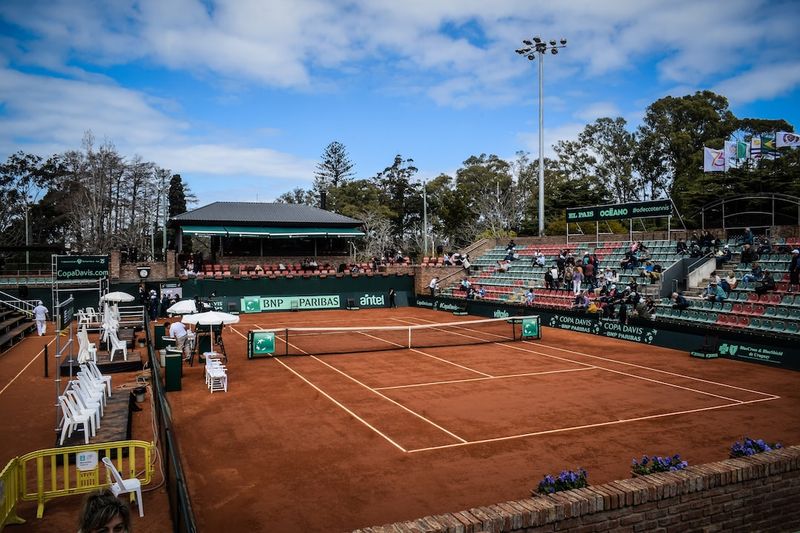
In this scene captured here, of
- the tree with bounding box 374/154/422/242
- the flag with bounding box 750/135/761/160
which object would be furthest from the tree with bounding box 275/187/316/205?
the flag with bounding box 750/135/761/160

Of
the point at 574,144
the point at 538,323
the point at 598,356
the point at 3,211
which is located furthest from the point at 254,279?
the point at 574,144

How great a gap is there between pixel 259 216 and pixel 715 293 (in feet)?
112

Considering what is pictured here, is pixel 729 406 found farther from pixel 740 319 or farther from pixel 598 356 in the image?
pixel 740 319

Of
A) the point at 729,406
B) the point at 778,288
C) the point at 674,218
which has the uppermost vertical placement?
the point at 674,218

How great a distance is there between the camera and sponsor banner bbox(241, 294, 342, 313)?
126 feet

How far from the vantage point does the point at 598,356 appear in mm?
21703

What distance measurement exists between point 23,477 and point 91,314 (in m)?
23.4

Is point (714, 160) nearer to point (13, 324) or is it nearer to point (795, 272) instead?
point (795, 272)

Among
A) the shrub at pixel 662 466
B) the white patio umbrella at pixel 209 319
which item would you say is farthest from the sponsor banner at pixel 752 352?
the white patio umbrella at pixel 209 319

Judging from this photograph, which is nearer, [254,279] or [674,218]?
[254,279]

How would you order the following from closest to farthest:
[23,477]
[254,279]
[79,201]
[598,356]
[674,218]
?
[23,477] → [598,356] → [254,279] → [674,218] → [79,201]

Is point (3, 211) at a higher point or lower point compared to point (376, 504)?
higher

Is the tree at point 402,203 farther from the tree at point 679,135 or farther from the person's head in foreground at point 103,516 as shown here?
the person's head in foreground at point 103,516

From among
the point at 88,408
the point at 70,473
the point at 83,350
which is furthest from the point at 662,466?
the point at 83,350
